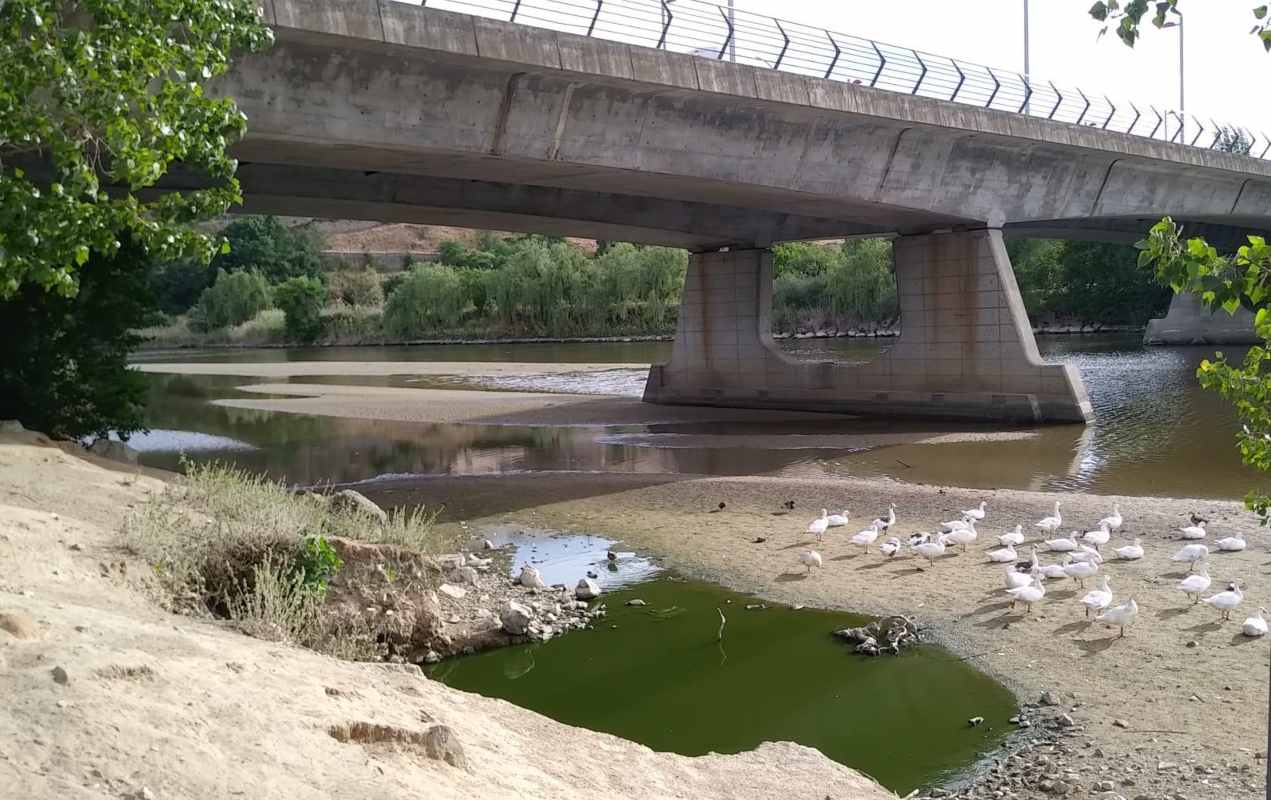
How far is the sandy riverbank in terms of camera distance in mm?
7926

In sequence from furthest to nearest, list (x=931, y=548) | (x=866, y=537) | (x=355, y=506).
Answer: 1. (x=866, y=537)
2. (x=931, y=548)
3. (x=355, y=506)

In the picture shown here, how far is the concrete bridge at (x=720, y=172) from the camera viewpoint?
60.1 feet

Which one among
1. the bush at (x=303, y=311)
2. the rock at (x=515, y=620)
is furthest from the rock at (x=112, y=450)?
the bush at (x=303, y=311)

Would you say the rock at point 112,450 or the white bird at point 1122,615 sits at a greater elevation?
the rock at point 112,450

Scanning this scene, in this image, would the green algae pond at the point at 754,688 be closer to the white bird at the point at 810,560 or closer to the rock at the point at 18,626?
the white bird at the point at 810,560

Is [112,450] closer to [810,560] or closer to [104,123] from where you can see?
[104,123]

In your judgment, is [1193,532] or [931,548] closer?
[931,548]

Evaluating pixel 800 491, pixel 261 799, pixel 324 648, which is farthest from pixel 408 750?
pixel 800 491

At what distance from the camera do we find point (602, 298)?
89000 millimetres

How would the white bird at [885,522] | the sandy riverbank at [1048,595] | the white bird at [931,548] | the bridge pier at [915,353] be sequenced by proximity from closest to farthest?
the sandy riverbank at [1048,595], the white bird at [931,548], the white bird at [885,522], the bridge pier at [915,353]

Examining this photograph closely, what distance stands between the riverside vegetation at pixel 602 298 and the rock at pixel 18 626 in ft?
234

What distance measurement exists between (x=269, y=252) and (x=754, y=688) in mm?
123119

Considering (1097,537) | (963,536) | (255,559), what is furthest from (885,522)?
(255,559)

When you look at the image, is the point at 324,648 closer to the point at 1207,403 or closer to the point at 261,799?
the point at 261,799
